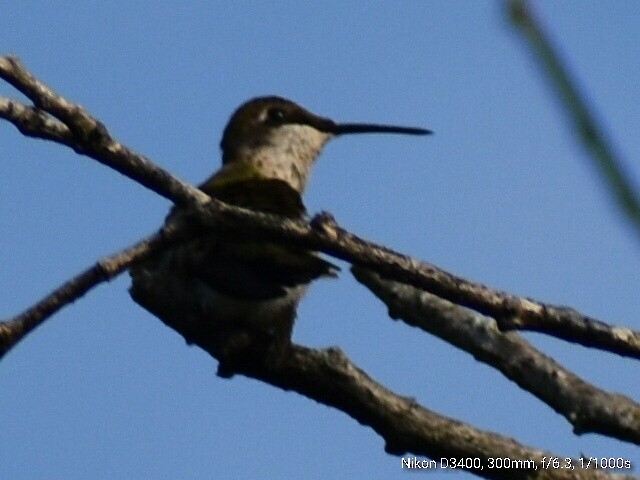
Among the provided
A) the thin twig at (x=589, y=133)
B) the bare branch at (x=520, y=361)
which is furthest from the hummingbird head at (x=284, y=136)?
the thin twig at (x=589, y=133)

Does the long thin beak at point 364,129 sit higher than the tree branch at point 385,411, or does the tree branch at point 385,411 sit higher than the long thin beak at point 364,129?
the long thin beak at point 364,129

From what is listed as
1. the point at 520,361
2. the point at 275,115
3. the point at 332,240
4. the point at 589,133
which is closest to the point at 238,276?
the point at 520,361

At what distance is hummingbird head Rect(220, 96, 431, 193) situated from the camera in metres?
8.00

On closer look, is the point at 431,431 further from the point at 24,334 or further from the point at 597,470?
the point at 24,334

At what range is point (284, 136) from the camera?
8117 millimetres

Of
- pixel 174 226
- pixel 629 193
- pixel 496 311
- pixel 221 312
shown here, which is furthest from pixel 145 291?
pixel 629 193

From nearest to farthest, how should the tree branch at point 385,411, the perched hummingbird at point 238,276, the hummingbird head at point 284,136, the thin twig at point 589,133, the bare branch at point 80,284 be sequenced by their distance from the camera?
the thin twig at point 589,133 < the bare branch at point 80,284 < the tree branch at point 385,411 < the perched hummingbird at point 238,276 < the hummingbird head at point 284,136

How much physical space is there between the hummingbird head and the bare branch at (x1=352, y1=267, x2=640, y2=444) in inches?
100

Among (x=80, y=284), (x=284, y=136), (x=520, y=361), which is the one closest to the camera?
(x=80, y=284)

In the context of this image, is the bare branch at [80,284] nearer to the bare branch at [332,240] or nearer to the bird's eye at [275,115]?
the bare branch at [332,240]

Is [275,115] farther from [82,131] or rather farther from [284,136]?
[82,131]

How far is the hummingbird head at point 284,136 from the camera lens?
26.3 feet

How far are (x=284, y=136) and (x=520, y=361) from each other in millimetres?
3609

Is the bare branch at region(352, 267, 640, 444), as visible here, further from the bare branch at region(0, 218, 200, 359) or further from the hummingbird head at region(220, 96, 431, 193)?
the hummingbird head at region(220, 96, 431, 193)
